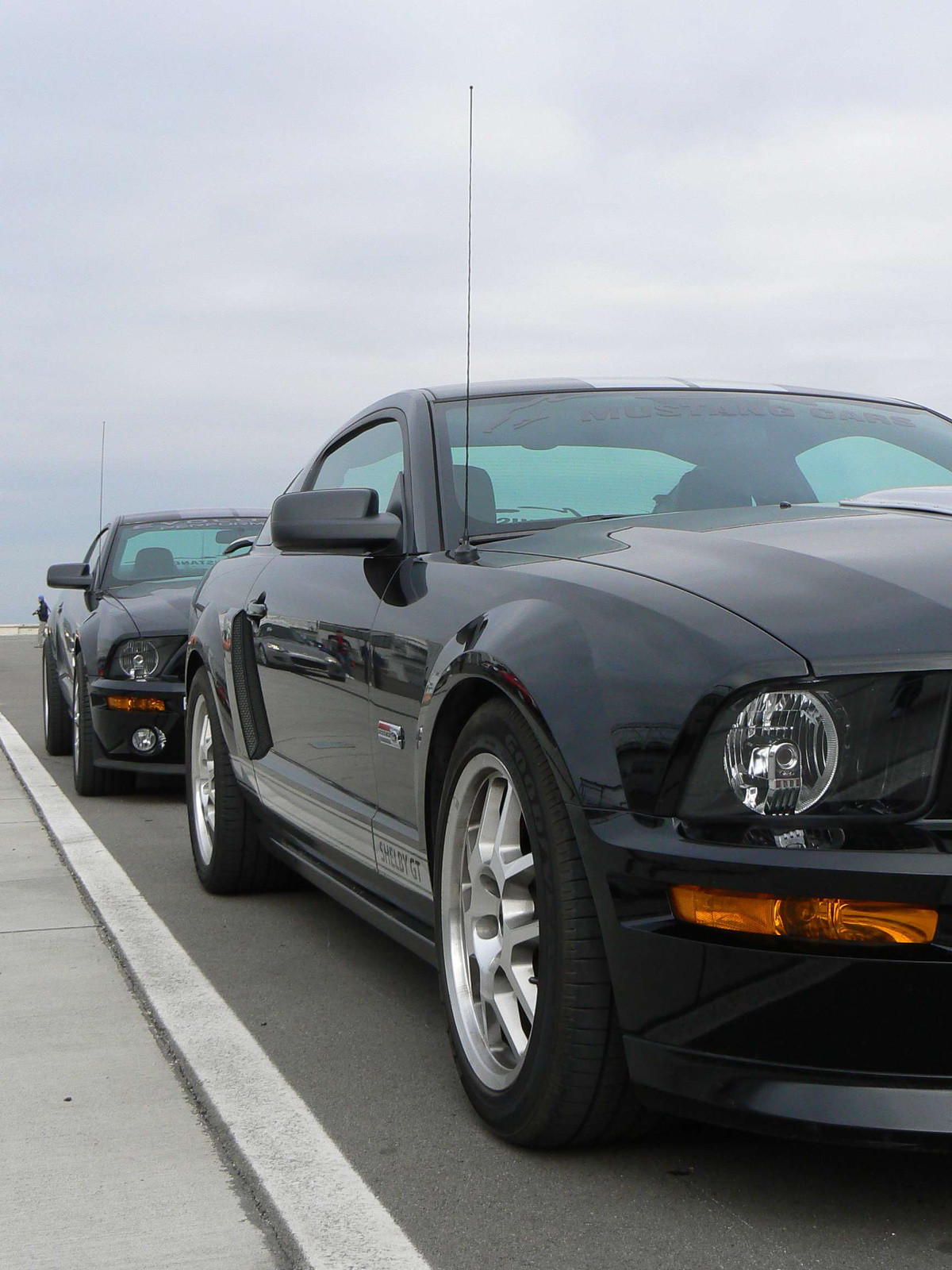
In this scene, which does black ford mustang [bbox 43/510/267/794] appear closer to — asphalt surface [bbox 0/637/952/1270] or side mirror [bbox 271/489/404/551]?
side mirror [bbox 271/489/404/551]

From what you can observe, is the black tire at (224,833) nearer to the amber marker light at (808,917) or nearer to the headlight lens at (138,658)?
the headlight lens at (138,658)

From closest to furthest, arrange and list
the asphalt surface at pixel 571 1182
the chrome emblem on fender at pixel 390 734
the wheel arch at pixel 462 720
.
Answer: the asphalt surface at pixel 571 1182 → the wheel arch at pixel 462 720 → the chrome emblem on fender at pixel 390 734

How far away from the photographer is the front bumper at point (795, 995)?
86.2 inches

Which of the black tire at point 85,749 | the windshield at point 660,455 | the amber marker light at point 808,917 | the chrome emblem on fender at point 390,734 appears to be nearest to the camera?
the amber marker light at point 808,917

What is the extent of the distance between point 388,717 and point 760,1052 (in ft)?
4.44

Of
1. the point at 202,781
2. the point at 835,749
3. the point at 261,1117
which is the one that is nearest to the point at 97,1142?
the point at 261,1117

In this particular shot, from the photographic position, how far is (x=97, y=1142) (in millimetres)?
3008

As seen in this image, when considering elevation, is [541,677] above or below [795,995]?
above

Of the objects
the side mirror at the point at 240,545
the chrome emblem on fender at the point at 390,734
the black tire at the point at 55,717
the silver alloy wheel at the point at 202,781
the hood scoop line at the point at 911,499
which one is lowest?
the black tire at the point at 55,717

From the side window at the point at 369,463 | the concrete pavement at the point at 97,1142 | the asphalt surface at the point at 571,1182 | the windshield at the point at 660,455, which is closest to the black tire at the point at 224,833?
the concrete pavement at the point at 97,1142

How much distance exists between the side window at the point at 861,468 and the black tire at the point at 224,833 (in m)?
2.26

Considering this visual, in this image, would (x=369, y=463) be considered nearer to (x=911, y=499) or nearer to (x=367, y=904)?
(x=367, y=904)

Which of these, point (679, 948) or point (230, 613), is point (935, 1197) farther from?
point (230, 613)

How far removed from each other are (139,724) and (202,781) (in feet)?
7.71
